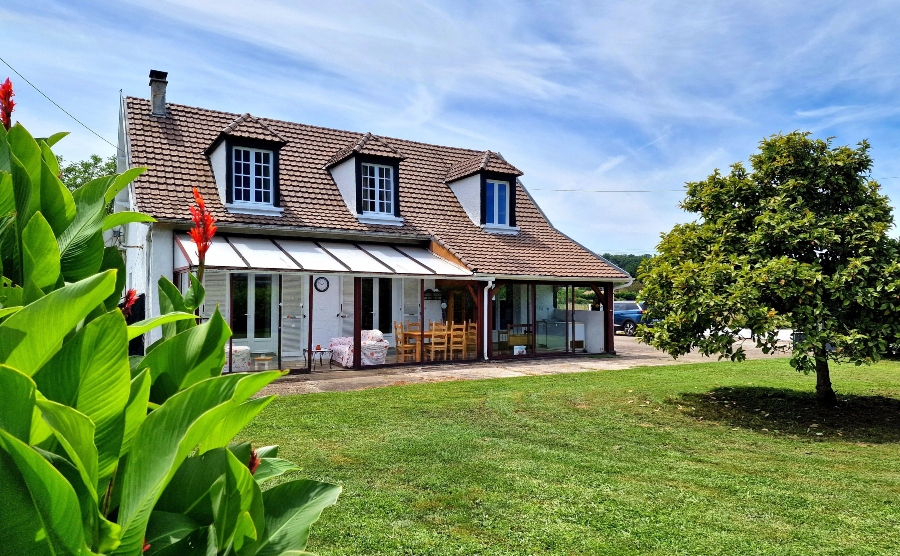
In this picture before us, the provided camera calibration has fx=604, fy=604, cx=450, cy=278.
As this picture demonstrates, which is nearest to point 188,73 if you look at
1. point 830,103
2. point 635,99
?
point 635,99

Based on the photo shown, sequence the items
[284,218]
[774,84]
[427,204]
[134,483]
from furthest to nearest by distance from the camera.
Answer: [774,84]
[427,204]
[284,218]
[134,483]

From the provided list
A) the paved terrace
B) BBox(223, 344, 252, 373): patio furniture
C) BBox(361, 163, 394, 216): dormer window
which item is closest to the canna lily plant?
the paved terrace

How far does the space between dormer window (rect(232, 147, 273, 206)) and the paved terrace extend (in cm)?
459

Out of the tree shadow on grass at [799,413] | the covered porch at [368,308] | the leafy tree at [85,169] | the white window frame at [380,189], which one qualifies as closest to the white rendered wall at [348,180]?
the white window frame at [380,189]

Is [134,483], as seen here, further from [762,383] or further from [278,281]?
[278,281]

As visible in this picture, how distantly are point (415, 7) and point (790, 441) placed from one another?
25.5ft

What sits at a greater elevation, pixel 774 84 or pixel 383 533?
pixel 774 84

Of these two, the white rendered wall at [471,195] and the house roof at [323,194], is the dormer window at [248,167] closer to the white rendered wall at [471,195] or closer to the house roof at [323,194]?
the house roof at [323,194]

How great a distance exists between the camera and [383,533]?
14.4ft

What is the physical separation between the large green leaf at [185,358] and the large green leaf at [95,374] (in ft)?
0.73

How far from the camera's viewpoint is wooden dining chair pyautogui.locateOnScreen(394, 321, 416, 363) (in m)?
15.6

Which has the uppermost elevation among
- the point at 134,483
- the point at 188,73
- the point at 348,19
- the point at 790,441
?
the point at 188,73

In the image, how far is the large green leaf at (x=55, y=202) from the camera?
1.18 metres

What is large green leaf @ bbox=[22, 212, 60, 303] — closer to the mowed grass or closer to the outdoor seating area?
the mowed grass
